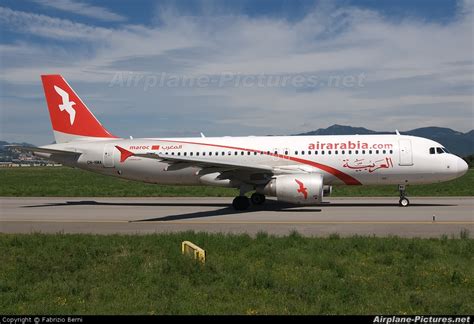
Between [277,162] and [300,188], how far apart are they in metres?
3.63

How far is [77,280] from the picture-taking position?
10.1 meters

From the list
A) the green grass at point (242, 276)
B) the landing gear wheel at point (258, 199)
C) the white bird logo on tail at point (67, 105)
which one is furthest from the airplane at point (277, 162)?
the green grass at point (242, 276)

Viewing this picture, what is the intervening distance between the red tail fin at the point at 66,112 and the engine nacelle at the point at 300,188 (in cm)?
1297

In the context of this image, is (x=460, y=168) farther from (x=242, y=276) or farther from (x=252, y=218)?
A: (x=242, y=276)

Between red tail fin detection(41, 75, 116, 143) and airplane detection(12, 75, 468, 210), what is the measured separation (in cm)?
96

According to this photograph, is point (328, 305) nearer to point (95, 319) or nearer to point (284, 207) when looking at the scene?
point (95, 319)

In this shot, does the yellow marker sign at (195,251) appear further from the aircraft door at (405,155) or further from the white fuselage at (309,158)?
the aircraft door at (405,155)

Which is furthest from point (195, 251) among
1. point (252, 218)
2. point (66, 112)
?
point (66, 112)

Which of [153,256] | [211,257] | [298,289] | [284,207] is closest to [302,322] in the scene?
[298,289]

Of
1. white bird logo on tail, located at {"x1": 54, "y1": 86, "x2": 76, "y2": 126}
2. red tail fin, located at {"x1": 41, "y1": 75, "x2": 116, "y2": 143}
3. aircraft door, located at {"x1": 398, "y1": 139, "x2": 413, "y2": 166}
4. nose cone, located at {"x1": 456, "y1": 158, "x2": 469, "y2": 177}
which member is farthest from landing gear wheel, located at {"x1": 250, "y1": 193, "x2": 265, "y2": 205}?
white bird logo on tail, located at {"x1": 54, "y1": 86, "x2": 76, "y2": 126}

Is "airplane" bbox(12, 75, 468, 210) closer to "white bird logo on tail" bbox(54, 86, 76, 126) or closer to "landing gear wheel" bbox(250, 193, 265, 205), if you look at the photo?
"landing gear wheel" bbox(250, 193, 265, 205)

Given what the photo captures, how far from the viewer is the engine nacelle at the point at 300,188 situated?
2188cm

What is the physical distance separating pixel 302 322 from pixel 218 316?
4.56 feet

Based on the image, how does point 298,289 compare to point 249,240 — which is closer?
point 298,289
